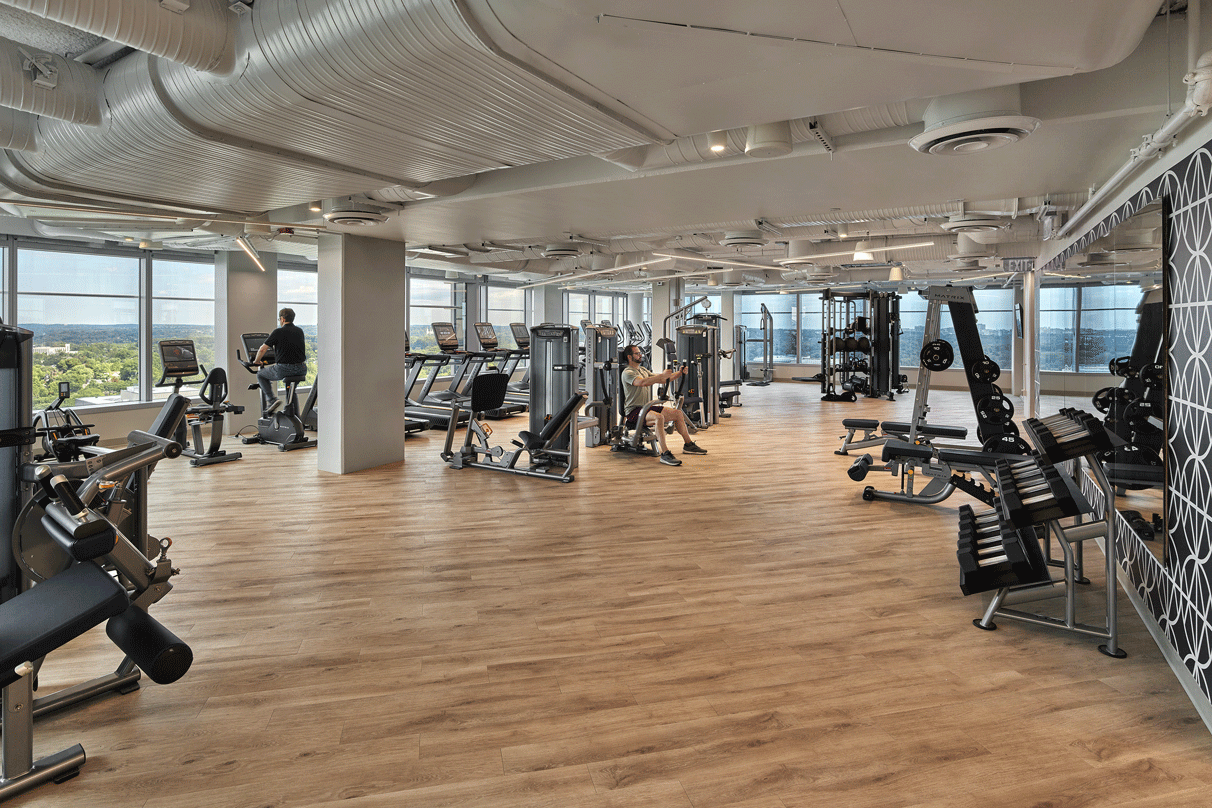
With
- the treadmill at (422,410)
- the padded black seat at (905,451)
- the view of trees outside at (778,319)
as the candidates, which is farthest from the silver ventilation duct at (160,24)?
the view of trees outside at (778,319)

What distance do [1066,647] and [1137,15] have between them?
2495 mm

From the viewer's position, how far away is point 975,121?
3221mm

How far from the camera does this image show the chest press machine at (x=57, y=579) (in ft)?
6.52

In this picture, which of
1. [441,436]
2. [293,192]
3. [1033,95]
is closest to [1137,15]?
[1033,95]

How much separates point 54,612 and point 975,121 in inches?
159

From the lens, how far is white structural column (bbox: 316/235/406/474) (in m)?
6.91

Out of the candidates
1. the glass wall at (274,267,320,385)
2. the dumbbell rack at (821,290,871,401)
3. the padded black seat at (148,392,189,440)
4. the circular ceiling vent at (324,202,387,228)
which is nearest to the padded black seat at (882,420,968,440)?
the circular ceiling vent at (324,202,387,228)

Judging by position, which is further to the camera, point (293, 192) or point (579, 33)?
point (293, 192)

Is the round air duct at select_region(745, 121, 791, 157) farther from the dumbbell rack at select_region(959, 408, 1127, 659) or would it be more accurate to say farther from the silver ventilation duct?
the silver ventilation duct

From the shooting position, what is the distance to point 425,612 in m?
3.43

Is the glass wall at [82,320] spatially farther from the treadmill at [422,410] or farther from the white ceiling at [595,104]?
the white ceiling at [595,104]

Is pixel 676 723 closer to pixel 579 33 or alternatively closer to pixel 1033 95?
pixel 579 33

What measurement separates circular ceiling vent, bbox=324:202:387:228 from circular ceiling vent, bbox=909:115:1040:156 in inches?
162

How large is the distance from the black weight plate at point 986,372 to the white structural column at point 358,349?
220 inches
